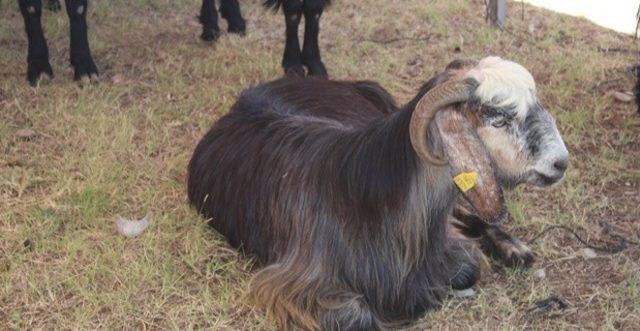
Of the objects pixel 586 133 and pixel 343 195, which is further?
pixel 586 133

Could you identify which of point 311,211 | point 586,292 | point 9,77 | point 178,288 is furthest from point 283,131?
point 9,77

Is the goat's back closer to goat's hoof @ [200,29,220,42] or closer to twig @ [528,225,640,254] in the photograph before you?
twig @ [528,225,640,254]

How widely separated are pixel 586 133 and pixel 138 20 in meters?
4.18

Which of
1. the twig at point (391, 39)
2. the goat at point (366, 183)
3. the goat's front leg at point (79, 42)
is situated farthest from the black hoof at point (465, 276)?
the twig at point (391, 39)

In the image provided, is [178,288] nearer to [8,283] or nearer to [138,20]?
[8,283]

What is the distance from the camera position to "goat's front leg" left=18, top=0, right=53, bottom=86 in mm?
5984

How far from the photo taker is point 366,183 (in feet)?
10.9

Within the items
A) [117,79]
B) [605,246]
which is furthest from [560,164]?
[117,79]

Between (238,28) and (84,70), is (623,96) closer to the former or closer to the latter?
(238,28)

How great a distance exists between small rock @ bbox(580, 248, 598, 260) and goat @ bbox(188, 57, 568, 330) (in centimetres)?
70

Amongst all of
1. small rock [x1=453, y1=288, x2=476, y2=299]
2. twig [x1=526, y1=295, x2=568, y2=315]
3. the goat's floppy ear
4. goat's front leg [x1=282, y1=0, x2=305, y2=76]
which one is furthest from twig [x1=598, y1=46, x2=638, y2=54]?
the goat's floppy ear

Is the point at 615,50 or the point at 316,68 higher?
the point at 316,68

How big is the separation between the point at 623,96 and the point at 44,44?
4170mm

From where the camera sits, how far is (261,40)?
7.11 m
